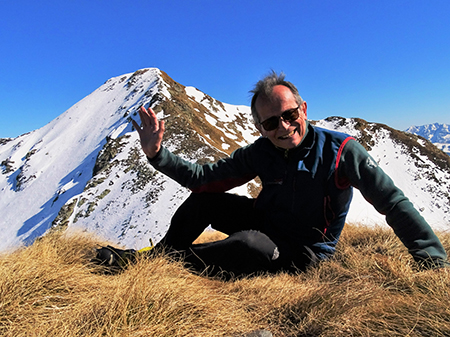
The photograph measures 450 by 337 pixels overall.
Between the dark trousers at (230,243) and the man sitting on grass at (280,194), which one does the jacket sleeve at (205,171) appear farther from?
the dark trousers at (230,243)

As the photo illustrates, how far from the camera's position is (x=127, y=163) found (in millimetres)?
32938

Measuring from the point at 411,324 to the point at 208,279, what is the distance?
2.14 metres

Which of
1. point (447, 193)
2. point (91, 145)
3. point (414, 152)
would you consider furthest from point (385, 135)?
point (91, 145)

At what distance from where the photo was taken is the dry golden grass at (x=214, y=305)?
1785 mm

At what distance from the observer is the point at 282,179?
3.48 meters

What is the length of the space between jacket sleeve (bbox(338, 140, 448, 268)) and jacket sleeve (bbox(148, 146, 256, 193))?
138 cm

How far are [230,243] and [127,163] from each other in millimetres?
31897

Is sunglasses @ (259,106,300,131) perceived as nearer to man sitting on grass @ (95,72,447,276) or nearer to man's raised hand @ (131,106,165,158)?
man sitting on grass @ (95,72,447,276)

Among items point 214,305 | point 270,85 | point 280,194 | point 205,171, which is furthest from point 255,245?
point 270,85

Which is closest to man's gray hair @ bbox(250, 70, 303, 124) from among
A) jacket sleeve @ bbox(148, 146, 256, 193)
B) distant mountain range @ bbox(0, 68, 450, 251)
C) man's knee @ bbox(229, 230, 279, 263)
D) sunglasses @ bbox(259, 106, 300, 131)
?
sunglasses @ bbox(259, 106, 300, 131)

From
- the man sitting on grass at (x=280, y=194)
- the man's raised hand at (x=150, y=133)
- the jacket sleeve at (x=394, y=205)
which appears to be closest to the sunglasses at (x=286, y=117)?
the man sitting on grass at (x=280, y=194)

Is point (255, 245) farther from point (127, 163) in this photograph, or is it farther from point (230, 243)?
point (127, 163)

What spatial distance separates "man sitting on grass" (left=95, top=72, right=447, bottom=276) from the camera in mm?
3150

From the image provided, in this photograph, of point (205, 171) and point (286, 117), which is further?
point (205, 171)
